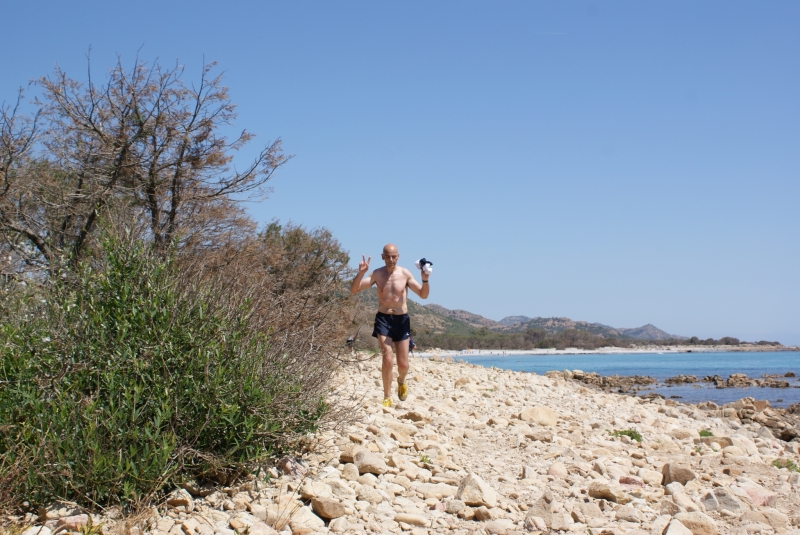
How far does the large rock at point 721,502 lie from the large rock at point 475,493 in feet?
6.42

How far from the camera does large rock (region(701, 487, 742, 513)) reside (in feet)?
18.6

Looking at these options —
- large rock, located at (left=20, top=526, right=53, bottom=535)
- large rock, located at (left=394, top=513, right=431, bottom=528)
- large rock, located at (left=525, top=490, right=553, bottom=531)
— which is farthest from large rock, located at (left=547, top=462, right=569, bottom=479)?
large rock, located at (left=20, top=526, right=53, bottom=535)

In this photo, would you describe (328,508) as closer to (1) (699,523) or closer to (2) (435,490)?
(2) (435,490)

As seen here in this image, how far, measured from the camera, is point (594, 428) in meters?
9.00

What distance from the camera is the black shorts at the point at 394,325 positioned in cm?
811

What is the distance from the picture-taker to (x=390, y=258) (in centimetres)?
822

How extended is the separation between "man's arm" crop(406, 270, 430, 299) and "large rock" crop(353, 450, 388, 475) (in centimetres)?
301

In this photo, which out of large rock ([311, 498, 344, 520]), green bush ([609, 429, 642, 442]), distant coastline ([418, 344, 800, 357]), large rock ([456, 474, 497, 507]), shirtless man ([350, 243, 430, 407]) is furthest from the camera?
distant coastline ([418, 344, 800, 357])

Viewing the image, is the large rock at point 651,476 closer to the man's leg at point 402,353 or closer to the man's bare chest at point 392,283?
the man's leg at point 402,353

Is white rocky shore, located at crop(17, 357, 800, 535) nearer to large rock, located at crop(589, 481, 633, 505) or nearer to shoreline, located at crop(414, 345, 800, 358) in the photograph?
large rock, located at crop(589, 481, 633, 505)

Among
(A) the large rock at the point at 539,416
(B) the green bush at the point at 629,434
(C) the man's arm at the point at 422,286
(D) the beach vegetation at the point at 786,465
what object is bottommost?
(D) the beach vegetation at the point at 786,465

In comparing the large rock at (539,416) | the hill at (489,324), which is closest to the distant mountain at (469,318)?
the hill at (489,324)

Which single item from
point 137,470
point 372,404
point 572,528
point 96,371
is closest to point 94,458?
point 137,470

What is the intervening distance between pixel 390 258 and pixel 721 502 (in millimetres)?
4319
